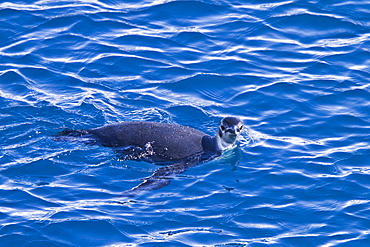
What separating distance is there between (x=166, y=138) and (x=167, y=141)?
0.06 meters

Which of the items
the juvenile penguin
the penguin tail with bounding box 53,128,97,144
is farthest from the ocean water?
the juvenile penguin

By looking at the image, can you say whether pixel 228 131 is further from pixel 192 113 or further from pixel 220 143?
pixel 192 113

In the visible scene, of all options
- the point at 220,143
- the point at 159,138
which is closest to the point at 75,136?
the point at 159,138

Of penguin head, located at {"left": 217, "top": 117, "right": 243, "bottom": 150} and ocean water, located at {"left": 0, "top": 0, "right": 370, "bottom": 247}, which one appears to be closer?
ocean water, located at {"left": 0, "top": 0, "right": 370, "bottom": 247}

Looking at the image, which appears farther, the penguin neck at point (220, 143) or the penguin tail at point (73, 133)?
the penguin tail at point (73, 133)

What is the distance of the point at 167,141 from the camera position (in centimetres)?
1241

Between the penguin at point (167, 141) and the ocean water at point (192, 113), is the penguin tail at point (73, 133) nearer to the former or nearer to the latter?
the penguin at point (167, 141)

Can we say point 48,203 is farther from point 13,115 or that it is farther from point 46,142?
point 13,115

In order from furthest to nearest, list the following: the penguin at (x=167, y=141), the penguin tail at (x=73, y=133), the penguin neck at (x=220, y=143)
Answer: the penguin tail at (x=73, y=133) < the penguin neck at (x=220, y=143) < the penguin at (x=167, y=141)

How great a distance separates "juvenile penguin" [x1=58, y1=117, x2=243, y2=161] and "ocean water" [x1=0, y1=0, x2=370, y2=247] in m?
0.27

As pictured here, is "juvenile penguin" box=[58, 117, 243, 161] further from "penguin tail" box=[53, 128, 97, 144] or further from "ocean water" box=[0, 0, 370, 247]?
"ocean water" box=[0, 0, 370, 247]

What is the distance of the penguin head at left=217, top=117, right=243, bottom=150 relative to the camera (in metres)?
12.4

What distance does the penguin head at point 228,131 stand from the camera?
12403 mm

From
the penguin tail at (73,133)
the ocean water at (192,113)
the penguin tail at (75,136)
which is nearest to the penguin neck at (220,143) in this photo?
the ocean water at (192,113)
